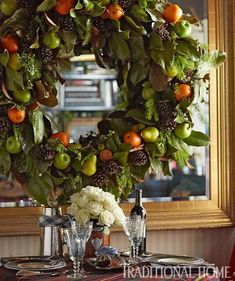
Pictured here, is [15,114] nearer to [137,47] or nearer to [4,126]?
[4,126]

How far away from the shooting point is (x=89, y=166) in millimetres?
2646

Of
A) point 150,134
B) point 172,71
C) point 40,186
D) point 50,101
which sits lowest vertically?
point 40,186

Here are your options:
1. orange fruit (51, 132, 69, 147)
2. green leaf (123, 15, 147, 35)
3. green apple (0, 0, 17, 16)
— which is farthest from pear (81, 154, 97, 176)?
green apple (0, 0, 17, 16)

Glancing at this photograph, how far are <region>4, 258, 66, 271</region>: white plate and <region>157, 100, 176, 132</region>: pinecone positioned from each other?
2.24 feet

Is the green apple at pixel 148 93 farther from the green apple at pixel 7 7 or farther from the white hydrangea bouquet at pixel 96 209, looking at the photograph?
the green apple at pixel 7 7

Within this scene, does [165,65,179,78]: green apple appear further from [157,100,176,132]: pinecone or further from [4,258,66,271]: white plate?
[4,258,66,271]: white plate

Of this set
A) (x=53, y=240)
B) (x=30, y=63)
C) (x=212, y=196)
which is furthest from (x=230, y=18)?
(x=53, y=240)

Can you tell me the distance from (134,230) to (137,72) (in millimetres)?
700

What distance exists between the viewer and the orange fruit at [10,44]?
254cm

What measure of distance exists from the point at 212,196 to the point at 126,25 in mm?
890

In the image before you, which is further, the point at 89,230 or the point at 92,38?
the point at 92,38

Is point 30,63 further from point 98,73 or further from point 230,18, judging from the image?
point 230,18

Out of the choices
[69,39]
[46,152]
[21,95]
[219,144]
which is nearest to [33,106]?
[21,95]

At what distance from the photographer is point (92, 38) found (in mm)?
2699
